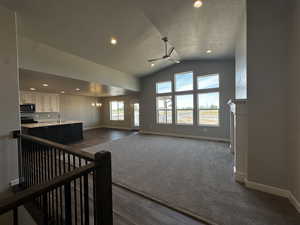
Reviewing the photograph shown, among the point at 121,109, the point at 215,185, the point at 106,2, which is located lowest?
the point at 215,185

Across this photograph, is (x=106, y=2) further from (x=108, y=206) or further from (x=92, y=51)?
(x=108, y=206)

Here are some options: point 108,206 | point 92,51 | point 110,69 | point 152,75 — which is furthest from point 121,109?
point 108,206

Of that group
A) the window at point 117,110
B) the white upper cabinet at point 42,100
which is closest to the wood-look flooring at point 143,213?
the white upper cabinet at point 42,100

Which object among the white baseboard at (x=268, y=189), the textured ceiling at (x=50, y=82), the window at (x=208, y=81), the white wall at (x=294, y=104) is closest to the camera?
the white wall at (x=294, y=104)

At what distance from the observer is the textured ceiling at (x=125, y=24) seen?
8.61 feet

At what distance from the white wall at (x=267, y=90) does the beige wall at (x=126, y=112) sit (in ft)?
22.6

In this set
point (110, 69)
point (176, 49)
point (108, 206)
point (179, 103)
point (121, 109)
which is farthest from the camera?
point (121, 109)

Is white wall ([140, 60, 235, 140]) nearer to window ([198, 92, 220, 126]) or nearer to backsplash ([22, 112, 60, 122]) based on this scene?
window ([198, 92, 220, 126])

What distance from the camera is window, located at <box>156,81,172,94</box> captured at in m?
6.97

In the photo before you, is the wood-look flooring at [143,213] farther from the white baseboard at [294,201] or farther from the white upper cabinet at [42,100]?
the white upper cabinet at [42,100]

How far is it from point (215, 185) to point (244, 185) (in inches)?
20.3

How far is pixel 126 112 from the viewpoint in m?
9.29

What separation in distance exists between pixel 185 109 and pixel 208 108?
41.5 inches

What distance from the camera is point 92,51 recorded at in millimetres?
4102
